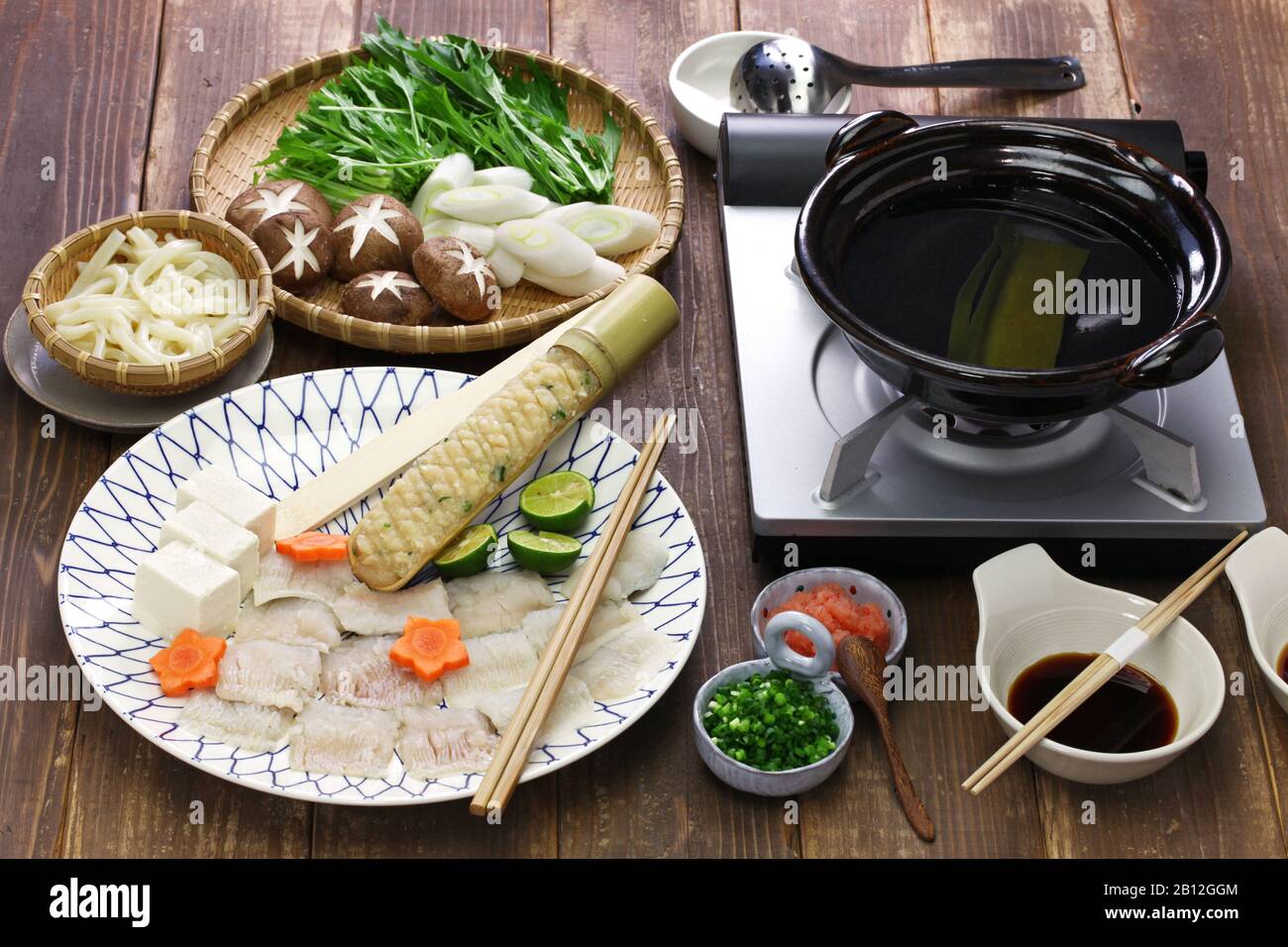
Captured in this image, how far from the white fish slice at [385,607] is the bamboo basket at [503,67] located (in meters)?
0.41

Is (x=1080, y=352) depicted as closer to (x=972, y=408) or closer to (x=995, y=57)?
(x=972, y=408)

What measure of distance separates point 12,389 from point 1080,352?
143cm

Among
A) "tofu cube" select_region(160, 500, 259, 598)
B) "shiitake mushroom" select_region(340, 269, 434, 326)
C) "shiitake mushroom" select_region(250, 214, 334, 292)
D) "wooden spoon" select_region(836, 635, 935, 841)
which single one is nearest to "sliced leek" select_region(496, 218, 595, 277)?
"shiitake mushroom" select_region(340, 269, 434, 326)

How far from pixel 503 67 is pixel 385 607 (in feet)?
3.72

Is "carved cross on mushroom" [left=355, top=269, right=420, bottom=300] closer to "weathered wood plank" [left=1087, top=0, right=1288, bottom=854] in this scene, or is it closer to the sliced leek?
the sliced leek

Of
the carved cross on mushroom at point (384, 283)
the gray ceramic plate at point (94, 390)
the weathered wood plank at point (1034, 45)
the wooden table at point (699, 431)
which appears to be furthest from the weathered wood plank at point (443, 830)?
the weathered wood plank at point (1034, 45)

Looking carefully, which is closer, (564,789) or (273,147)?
(564,789)

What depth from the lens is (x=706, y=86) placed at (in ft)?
8.45

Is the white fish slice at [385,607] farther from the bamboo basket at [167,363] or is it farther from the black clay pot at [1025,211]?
the black clay pot at [1025,211]

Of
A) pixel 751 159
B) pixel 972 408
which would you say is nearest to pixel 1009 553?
pixel 972 408

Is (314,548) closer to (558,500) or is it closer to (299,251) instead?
(558,500)

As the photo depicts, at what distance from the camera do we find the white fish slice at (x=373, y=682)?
1.62 metres

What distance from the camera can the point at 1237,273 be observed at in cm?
232

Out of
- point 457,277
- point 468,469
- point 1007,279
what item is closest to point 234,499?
point 468,469
